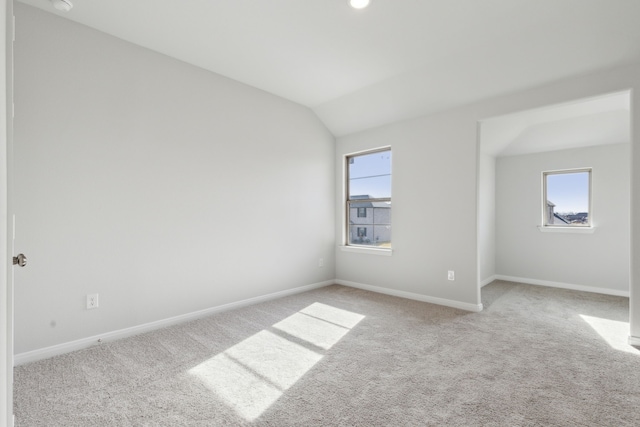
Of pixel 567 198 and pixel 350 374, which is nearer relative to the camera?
pixel 350 374

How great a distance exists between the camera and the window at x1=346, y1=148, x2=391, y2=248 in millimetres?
4457

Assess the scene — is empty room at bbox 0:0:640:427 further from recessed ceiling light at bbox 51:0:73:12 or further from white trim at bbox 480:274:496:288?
white trim at bbox 480:274:496:288

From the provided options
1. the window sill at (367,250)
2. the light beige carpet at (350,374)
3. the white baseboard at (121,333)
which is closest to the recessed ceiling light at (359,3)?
the light beige carpet at (350,374)

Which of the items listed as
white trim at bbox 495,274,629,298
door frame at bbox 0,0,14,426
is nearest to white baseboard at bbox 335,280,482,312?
white trim at bbox 495,274,629,298

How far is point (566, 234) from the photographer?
464 cm

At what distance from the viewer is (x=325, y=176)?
4750 mm

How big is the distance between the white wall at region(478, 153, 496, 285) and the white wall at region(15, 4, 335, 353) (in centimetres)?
303

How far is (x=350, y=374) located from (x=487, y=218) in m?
3.94

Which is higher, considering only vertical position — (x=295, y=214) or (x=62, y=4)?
(x=62, y=4)

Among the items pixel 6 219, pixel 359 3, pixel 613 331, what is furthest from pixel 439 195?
pixel 6 219

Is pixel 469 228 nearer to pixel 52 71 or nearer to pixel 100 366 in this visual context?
pixel 100 366

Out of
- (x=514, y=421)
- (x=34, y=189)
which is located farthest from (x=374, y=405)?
(x=34, y=189)

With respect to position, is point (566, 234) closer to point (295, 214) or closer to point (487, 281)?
point (487, 281)

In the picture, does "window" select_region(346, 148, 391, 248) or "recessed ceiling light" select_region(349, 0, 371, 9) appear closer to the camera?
"recessed ceiling light" select_region(349, 0, 371, 9)
